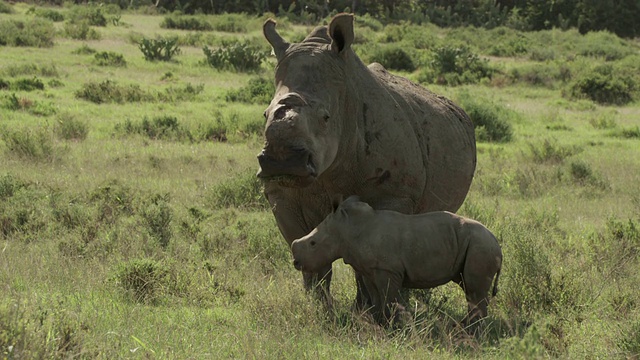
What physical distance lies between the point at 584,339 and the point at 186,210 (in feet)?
20.2

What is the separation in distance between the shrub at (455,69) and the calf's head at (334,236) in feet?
70.1

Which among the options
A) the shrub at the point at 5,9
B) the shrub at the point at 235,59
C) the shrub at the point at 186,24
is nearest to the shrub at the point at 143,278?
the shrub at the point at 235,59

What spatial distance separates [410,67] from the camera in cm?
2930

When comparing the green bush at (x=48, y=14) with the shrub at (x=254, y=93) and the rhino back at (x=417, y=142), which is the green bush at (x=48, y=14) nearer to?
the shrub at (x=254, y=93)

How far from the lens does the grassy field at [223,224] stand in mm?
5621

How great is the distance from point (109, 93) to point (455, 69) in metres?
11.5

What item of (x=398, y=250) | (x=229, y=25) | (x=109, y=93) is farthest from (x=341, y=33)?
(x=229, y=25)

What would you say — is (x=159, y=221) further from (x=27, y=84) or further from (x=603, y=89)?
(x=603, y=89)

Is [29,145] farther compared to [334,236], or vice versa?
[29,145]

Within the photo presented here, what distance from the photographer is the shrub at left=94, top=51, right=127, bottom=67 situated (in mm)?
25000

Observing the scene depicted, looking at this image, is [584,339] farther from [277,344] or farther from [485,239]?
[277,344]

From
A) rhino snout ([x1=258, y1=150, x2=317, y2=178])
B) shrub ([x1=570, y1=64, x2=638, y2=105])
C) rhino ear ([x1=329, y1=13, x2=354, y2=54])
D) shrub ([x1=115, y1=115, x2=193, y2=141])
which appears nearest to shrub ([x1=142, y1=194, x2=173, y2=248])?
rhino ear ([x1=329, y1=13, x2=354, y2=54])

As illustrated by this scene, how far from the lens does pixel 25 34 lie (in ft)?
92.7

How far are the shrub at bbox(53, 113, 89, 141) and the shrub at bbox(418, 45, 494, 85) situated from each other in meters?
12.8
